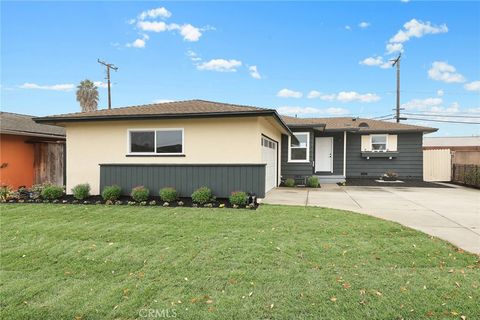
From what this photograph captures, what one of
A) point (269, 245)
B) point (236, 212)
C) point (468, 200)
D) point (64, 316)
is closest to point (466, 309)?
point (269, 245)

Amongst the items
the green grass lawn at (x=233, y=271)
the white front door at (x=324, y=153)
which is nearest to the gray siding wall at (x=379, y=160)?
the white front door at (x=324, y=153)

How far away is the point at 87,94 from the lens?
27.6 metres

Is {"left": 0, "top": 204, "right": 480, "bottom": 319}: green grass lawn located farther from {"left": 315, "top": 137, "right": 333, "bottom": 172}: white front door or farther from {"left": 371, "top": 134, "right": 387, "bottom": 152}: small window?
{"left": 371, "top": 134, "right": 387, "bottom": 152}: small window

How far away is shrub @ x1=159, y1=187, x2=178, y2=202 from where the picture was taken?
799 cm

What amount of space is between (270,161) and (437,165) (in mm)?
10646

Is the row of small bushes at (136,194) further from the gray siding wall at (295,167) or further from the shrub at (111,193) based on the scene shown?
the gray siding wall at (295,167)

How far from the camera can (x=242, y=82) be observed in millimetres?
22219

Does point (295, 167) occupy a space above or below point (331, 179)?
above

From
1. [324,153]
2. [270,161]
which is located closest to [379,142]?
[324,153]

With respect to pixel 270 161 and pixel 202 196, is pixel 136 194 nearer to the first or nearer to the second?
pixel 202 196

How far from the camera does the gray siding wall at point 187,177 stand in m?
8.25

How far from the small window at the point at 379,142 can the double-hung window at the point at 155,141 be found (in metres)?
Result: 11.4

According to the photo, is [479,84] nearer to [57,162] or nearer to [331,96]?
[331,96]

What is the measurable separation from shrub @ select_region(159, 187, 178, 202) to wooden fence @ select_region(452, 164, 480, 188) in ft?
41.5
